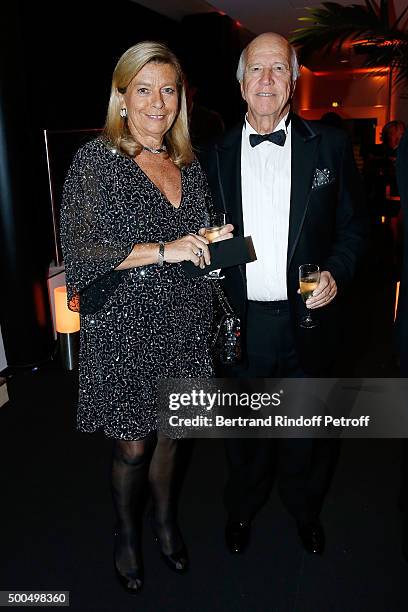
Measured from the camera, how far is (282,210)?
212 centimetres

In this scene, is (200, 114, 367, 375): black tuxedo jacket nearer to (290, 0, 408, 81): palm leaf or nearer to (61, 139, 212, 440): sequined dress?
(61, 139, 212, 440): sequined dress

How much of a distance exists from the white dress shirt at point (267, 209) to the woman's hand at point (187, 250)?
333mm

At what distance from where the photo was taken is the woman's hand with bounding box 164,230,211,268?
1.85 m

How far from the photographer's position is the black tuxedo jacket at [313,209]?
6.88ft

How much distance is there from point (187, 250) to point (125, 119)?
53 cm

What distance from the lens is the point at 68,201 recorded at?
191 cm

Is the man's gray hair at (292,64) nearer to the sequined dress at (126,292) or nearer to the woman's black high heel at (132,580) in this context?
the sequined dress at (126,292)

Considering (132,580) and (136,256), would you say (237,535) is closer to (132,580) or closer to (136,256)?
(132,580)

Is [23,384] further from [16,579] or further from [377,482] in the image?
[377,482]

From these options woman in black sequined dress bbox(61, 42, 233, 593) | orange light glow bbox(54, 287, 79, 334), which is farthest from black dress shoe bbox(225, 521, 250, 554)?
orange light glow bbox(54, 287, 79, 334)

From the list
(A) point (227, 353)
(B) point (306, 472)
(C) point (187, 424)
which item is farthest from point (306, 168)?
(B) point (306, 472)

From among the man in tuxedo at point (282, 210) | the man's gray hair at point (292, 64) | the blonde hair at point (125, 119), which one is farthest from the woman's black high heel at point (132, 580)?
the man's gray hair at point (292, 64)

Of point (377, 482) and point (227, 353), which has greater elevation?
point (227, 353)

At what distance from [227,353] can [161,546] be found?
2.80ft
